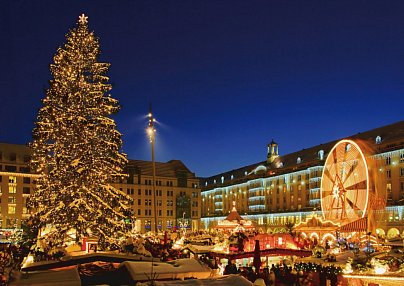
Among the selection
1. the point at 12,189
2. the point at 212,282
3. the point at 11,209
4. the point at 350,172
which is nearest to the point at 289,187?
the point at 12,189

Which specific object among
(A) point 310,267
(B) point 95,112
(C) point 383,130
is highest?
(C) point 383,130

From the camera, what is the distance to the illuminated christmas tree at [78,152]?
24.6m

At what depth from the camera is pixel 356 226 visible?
107ft

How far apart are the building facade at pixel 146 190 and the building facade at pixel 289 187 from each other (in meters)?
14.8

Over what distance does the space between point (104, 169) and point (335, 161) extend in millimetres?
20021

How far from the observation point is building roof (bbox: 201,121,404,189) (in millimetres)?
77375

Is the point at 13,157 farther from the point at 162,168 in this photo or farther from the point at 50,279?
the point at 50,279

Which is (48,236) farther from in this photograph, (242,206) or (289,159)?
(242,206)

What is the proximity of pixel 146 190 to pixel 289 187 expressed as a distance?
30.4m

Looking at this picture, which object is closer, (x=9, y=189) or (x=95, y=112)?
(x=95, y=112)

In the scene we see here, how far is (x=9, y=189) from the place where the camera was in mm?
92312

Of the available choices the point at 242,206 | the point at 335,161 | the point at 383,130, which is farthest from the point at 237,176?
the point at 335,161

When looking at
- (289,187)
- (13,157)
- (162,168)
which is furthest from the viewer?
(162,168)

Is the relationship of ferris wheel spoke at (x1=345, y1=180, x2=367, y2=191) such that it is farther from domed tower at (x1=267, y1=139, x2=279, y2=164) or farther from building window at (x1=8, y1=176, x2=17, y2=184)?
domed tower at (x1=267, y1=139, x2=279, y2=164)
